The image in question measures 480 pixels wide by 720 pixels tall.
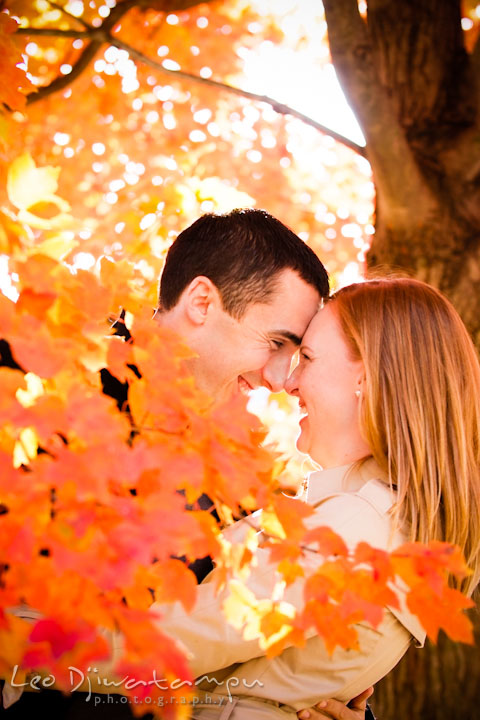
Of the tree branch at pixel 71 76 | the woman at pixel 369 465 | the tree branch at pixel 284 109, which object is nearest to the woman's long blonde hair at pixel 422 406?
the woman at pixel 369 465

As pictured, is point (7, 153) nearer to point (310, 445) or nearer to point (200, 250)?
point (200, 250)

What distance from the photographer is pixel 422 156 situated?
348 cm

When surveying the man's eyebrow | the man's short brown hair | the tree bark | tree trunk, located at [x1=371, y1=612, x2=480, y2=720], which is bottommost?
tree trunk, located at [x1=371, y1=612, x2=480, y2=720]

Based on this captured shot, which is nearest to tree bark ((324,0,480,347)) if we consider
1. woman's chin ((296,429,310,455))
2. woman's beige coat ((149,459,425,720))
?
woman's chin ((296,429,310,455))

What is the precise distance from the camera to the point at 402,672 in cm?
331

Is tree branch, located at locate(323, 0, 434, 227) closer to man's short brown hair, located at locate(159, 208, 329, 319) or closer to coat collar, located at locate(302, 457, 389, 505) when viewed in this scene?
man's short brown hair, located at locate(159, 208, 329, 319)

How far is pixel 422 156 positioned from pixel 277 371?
144cm

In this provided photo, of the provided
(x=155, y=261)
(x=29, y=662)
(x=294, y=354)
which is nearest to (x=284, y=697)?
(x=29, y=662)

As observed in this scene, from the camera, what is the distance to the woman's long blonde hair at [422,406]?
2.20m

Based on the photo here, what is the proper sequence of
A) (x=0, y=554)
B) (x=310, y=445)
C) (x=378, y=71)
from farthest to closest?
1. (x=378, y=71)
2. (x=310, y=445)
3. (x=0, y=554)

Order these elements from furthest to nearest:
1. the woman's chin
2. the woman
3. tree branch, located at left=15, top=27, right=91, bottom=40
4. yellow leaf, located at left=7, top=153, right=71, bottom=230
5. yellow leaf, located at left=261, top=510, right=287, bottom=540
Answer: tree branch, located at left=15, top=27, right=91, bottom=40
the woman's chin
the woman
yellow leaf, located at left=261, top=510, right=287, bottom=540
yellow leaf, located at left=7, top=153, right=71, bottom=230

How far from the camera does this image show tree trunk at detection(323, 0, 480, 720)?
130 inches

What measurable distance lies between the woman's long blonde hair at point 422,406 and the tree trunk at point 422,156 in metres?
1.06

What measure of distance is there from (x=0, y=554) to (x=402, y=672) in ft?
8.87
